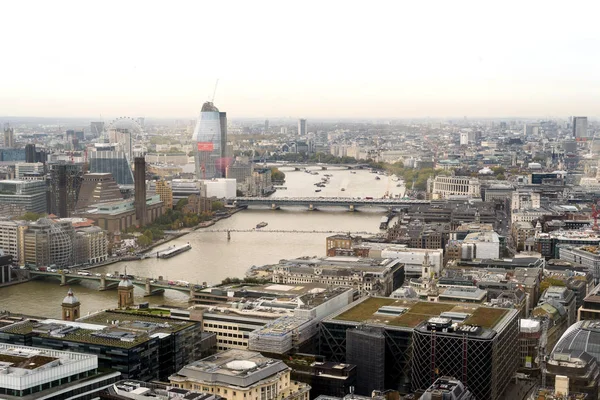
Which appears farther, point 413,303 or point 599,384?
point 413,303

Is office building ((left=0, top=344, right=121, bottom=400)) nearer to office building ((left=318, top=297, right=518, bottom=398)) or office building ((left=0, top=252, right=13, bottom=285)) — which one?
office building ((left=318, top=297, right=518, bottom=398))

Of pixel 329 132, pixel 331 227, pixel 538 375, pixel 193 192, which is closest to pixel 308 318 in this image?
pixel 538 375

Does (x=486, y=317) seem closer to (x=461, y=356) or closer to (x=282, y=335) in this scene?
(x=461, y=356)

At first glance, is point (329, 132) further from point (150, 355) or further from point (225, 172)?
point (150, 355)

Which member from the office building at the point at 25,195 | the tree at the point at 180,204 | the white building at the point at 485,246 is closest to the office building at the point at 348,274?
the white building at the point at 485,246

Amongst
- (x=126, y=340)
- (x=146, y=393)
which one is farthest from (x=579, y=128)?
(x=146, y=393)

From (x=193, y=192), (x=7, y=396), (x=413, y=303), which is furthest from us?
(x=193, y=192)
